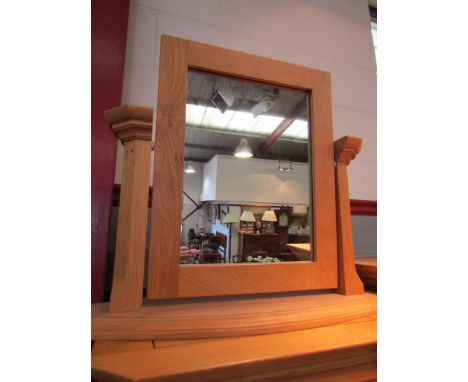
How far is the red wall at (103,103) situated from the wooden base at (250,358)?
0.30 meters

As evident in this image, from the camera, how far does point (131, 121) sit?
42 cm

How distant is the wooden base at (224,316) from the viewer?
0.37m

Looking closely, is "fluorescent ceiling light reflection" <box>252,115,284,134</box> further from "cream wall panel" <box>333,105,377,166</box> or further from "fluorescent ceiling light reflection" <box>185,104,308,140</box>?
"cream wall panel" <box>333,105,377,166</box>

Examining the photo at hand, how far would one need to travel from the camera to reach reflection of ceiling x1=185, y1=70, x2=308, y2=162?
1.79ft

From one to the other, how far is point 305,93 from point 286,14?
494 mm

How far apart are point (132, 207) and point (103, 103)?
1.27 feet

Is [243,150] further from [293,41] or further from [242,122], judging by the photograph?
[293,41]

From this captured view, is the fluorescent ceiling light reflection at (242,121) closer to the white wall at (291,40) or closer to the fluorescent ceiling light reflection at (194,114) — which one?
the fluorescent ceiling light reflection at (194,114)

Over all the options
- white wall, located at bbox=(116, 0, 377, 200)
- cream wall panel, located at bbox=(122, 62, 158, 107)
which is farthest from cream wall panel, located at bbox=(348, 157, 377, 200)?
cream wall panel, located at bbox=(122, 62, 158, 107)

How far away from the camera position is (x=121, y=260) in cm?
42

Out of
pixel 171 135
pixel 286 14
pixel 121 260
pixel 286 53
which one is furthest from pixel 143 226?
pixel 286 14

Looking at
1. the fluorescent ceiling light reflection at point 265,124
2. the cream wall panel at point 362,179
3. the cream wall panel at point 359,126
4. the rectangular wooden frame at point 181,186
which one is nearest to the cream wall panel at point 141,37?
the rectangular wooden frame at point 181,186
